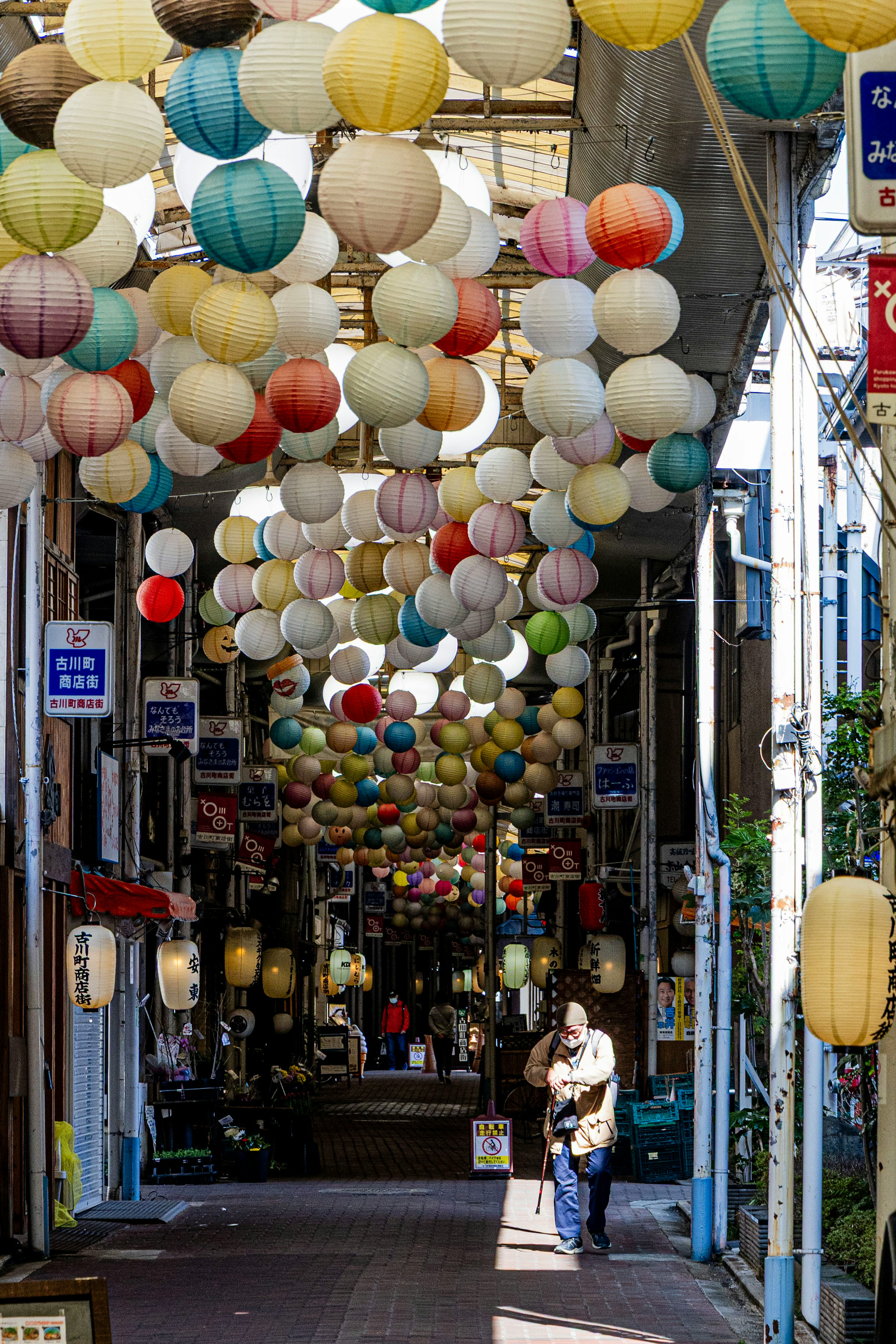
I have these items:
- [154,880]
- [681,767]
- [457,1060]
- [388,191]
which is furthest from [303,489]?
[457,1060]

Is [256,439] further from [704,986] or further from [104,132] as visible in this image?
[704,986]

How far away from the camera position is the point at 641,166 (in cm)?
897

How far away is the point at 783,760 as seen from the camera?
328 inches

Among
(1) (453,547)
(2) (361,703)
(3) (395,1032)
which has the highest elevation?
(1) (453,547)

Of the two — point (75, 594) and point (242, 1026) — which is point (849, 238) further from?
point (242, 1026)

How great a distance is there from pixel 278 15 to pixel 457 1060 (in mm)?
47120

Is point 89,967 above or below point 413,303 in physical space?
below

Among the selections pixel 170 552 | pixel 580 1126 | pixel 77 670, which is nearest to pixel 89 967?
pixel 77 670

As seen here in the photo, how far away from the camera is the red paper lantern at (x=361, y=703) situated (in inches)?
610

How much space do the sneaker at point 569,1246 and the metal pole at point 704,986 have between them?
2.60 ft

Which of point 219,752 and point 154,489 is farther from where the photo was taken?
point 219,752

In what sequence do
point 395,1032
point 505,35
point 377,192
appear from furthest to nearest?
point 395,1032 → point 377,192 → point 505,35

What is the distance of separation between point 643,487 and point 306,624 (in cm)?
239

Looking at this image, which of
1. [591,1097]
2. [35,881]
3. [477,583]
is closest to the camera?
[477,583]
